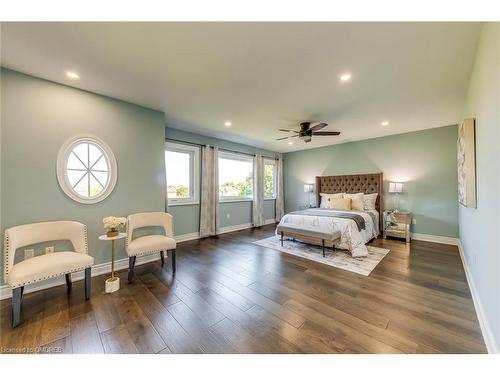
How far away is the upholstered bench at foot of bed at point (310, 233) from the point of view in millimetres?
3271

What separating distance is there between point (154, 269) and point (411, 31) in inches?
156

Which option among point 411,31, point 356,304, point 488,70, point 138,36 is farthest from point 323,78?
point 356,304

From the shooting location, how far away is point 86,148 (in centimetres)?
264

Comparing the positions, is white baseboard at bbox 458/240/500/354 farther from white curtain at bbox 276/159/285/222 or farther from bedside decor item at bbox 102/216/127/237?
white curtain at bbox 276/159/285/222

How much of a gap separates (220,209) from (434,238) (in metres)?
4.88

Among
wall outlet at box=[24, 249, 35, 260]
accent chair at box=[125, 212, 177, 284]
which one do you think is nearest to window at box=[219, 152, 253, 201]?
accent chair at box=[125, 212, 177, 284]

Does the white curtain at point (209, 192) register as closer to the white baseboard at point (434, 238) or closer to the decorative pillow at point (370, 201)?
the decorative pillow at point (370, 201)

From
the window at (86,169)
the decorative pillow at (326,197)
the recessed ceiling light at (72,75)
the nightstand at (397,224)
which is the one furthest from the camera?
the decorative pillow at (326,197)

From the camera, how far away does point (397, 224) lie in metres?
4.34

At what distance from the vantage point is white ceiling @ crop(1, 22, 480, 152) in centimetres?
159

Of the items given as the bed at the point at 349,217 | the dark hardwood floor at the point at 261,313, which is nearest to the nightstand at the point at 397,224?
the bed at the point at 349,217

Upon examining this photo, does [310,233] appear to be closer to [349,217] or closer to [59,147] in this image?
[349,217]

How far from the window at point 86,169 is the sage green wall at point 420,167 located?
5.43 meters
